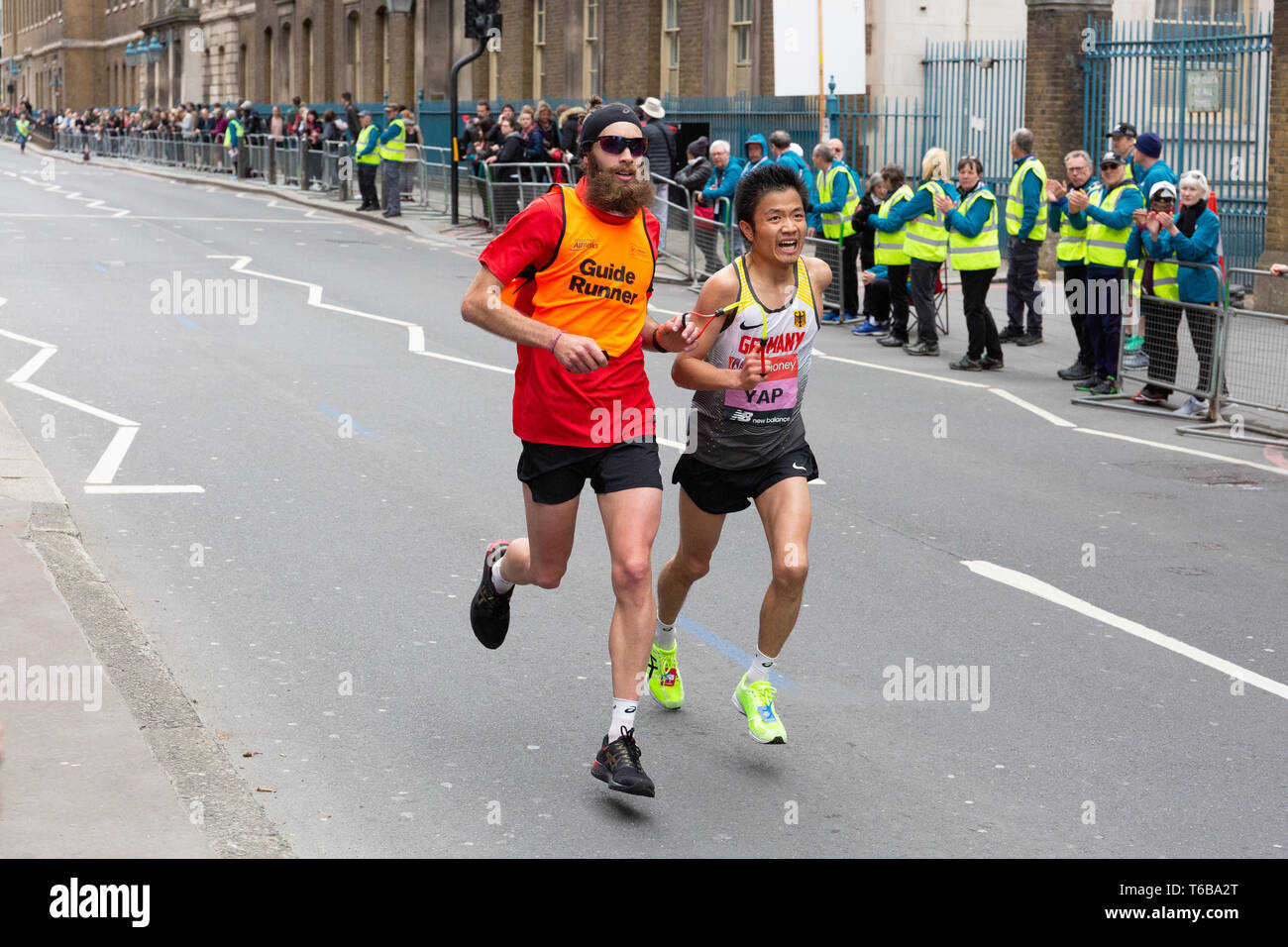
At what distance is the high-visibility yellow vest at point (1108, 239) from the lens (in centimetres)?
1419

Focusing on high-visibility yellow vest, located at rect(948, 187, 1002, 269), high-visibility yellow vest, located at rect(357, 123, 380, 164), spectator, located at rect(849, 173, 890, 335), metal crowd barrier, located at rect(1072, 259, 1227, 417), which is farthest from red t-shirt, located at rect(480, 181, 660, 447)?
high-visibility yellow vest, located at rect(357, 123, 380, 164)

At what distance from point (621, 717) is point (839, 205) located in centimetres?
1380

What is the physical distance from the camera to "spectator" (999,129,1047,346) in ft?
53.8

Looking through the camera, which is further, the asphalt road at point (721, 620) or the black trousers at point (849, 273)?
the black trousers at point (849, 273)

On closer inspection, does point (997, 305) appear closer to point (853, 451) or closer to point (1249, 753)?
point (853, 451)

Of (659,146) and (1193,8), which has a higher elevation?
(1193,8)

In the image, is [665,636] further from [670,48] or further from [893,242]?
[670,48]

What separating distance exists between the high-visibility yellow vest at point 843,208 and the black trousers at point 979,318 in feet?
9.80

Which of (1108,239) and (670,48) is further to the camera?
(670,48)

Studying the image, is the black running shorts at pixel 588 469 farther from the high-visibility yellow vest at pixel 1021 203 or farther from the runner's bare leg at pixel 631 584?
the high-visibility yellow vest at pixel 1021 203

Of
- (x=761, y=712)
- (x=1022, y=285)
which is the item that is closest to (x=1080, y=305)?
(x=1022, y=285)

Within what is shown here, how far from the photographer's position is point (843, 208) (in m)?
18.3

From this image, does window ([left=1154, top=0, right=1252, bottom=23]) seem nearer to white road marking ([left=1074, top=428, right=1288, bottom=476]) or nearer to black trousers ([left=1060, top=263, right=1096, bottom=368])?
black trousers ([left=1060, top=263, right=1096, bottom=368])

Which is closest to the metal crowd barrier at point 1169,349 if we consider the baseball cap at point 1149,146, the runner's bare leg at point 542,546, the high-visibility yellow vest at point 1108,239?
the high-visibility yellow vest at point 1108,239
